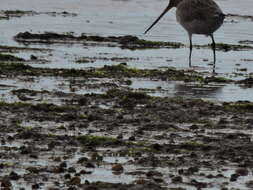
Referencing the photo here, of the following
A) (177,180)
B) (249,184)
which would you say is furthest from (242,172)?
(177,180)

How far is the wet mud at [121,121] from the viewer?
372 inches

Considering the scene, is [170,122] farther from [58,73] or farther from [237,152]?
[58,73]

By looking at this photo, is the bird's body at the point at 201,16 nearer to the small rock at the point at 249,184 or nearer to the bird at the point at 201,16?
the bird at the point at 201,16

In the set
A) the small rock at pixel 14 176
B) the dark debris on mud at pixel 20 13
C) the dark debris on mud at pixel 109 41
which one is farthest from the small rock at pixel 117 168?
the dark debris on mud at pixel 20 13

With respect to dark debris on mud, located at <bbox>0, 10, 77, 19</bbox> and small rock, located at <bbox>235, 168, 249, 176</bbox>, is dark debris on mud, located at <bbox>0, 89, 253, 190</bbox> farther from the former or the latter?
dark debris on mud, located at <bbox>0, 10, 77, 19</bbox>

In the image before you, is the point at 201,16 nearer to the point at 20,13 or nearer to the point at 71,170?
the point at 20,13

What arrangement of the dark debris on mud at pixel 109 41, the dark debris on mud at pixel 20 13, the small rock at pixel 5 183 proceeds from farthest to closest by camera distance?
the dark debris on mud at pixel 20 13
the dark debris on mud at pixel 109 41
the small rock at pixel 5 183

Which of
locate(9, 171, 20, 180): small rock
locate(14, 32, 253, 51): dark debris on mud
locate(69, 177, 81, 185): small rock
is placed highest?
locate(14, 32, 253, 51): dark debris on mud

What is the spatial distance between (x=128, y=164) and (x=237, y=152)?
134cm

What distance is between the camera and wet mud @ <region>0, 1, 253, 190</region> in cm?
946

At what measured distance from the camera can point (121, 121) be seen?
12344 mm

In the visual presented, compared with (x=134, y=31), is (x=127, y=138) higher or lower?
lower

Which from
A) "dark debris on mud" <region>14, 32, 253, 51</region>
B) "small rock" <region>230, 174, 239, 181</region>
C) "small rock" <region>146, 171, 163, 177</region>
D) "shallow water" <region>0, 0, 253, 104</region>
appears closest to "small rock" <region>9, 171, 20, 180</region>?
"small rock" <region>146, 171, 163, 177</region>

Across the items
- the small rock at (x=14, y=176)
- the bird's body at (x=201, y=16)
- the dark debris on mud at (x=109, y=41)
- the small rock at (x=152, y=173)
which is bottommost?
the small rock at (x=152, y=173)
